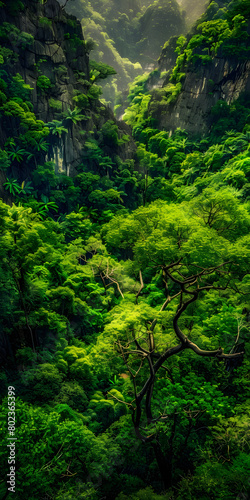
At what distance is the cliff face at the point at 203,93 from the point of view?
1005 inches

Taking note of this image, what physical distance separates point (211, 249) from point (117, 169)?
16828 millimetres

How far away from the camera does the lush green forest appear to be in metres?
7.93

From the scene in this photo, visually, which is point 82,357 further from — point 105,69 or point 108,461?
point 105,69

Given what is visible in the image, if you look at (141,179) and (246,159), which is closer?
(246,159)

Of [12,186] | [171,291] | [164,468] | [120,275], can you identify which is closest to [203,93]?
[12,186]

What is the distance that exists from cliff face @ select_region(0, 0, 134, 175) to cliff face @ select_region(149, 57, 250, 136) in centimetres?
840

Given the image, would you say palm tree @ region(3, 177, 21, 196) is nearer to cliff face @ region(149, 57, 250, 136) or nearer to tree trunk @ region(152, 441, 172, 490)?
tree trunk @ region(152, 441, 172, 490)

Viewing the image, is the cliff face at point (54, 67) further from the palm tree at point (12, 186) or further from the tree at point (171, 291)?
the tree at point (171, 291)

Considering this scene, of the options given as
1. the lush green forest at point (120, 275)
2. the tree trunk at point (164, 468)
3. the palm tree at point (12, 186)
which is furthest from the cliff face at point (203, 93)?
the tree trunk at point (164, 468)

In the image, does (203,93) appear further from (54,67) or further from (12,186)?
(12,186)

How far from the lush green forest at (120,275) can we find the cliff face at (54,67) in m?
0.13

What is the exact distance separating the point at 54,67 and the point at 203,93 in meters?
14.0

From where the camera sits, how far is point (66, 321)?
13.5m

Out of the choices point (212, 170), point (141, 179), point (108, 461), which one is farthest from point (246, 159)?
point (108, 461)
